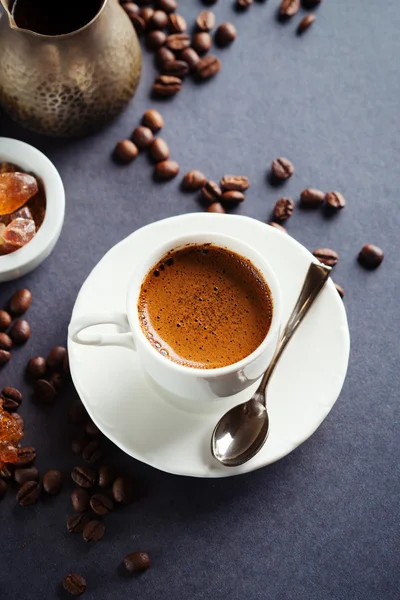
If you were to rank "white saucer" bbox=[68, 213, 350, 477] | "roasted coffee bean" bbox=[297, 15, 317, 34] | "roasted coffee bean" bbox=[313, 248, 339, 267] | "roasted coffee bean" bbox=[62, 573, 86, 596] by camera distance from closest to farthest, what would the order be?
1. "white saucer" bbox=[68, 213, 350, 477]
2. "roasted coffee bean" bbox=[62, 573, 86, 596]
3. "roasted coffee bean" bbox=[313, 248, 339, 267]
4. "roasted coffee bean" bbox=[297, 15, 317, 34]

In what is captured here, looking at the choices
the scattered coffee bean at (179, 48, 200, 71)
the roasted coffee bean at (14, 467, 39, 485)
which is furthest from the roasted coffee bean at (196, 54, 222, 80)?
the roasted coffee bean at (14, 467, 39, 485)

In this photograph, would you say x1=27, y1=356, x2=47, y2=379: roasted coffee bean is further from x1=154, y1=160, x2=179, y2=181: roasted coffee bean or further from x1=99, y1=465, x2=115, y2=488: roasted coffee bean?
x1=154, y1=160, x2=179, y2=181: roasted coffee bean

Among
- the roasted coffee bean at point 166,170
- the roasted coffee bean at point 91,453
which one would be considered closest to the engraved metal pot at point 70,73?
the roasted coffee bean at point 166,170

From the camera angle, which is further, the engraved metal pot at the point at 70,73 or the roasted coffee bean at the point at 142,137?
the roasted coffee bean at the point at 142,137

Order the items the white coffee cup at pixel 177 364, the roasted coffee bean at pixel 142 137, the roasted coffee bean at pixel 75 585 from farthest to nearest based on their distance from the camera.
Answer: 1. the roasted coffee bean at pixel 142 137
2. the roasted coffee bean at pixel 75 585
3. the white coffee cup at pixel 177 364

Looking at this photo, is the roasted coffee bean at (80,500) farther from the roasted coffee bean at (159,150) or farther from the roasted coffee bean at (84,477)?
the roasted coffee bean at (159,150)

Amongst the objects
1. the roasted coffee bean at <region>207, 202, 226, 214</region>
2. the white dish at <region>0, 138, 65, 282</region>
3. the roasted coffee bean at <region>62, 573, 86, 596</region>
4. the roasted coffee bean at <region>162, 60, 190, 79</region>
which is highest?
the roasted coffee bean at <region>162, 60, 190, 79</region>
